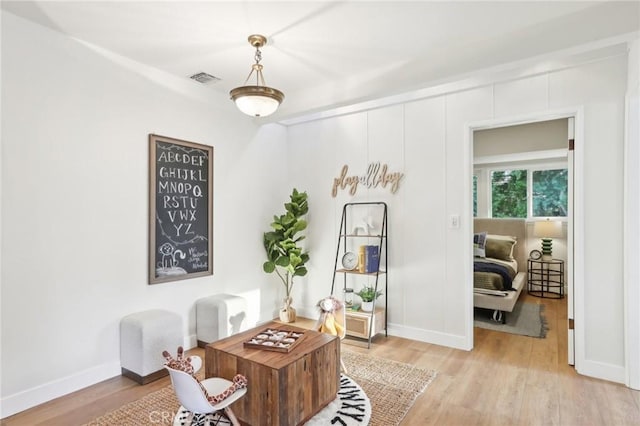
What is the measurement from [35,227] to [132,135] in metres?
1.03

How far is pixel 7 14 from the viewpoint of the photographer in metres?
2.33

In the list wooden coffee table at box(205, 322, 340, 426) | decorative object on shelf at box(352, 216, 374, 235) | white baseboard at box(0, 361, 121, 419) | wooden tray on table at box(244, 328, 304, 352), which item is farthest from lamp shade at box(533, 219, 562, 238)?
white baseboard at box(0, 361, 121, 419)

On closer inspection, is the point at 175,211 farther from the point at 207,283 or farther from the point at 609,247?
the point at 609,247

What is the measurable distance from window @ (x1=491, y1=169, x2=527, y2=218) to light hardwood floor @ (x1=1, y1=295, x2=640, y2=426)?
3.59 metres

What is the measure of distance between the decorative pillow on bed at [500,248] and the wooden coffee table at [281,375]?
4.30 m

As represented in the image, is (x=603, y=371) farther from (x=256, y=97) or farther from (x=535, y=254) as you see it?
(x=535, y=254)

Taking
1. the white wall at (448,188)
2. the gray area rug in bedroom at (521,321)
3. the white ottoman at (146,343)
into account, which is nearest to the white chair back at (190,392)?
the white ottoman at (146,343)

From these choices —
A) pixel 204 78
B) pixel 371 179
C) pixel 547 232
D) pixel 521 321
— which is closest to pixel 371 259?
pixel 371 179

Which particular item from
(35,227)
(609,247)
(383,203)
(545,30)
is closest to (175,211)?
(35,227)

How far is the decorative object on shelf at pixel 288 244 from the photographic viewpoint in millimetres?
4238

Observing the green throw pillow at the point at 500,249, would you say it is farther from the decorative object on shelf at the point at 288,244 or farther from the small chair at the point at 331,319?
the small chair at the point at 331,319

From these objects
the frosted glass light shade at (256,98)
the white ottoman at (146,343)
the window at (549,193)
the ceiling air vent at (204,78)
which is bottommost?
the white ottoman at (146,343)

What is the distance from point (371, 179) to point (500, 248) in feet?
10.00

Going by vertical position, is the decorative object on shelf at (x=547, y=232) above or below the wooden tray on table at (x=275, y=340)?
above
